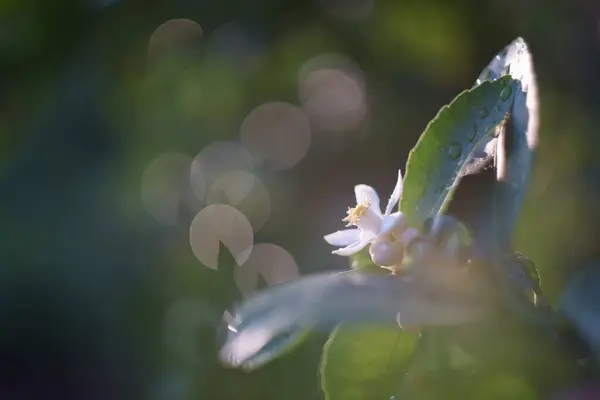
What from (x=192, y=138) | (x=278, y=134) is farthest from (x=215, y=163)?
(x=278, y=134)

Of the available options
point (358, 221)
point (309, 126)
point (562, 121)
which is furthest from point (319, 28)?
point (358, 221)

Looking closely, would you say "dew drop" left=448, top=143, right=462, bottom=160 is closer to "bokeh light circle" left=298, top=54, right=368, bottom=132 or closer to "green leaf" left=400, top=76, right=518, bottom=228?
"green leaf" left=400, top=76, right=518, bottom=228

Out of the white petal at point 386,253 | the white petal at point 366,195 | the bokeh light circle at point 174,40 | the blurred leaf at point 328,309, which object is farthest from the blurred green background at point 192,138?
the blurred leaf at point 328,309

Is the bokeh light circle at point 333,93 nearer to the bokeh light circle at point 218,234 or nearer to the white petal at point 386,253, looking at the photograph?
the bokeh light circle at point 218,234

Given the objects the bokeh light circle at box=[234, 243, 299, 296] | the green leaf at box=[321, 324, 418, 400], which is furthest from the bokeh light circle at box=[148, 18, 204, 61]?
the green leaf at box=[321, 324, 418, 400]

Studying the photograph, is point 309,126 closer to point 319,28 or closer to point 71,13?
point 319,28
